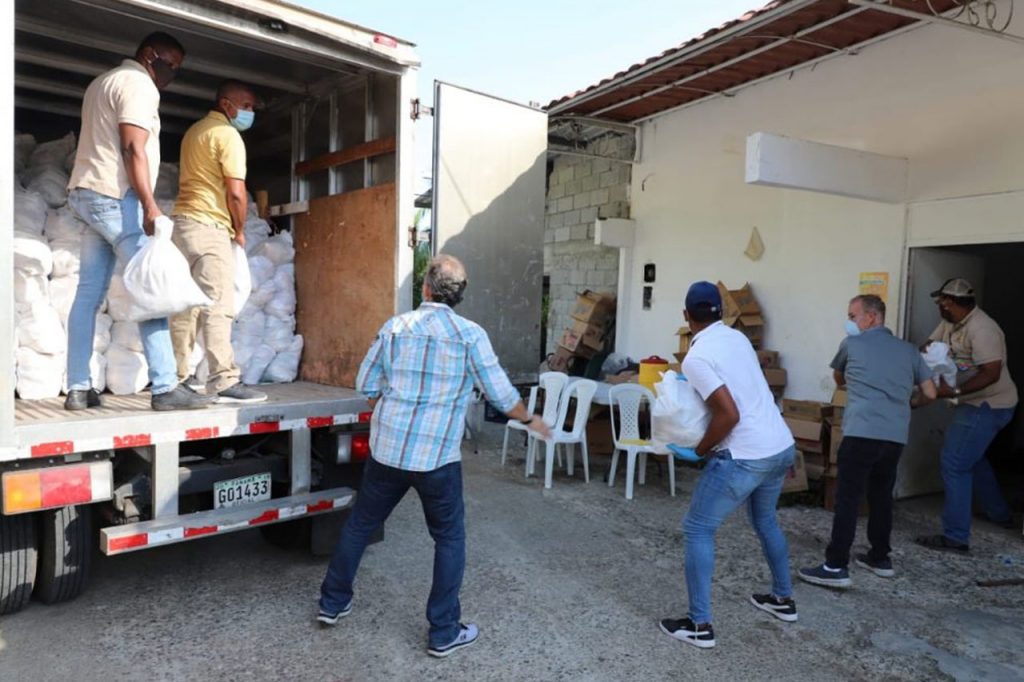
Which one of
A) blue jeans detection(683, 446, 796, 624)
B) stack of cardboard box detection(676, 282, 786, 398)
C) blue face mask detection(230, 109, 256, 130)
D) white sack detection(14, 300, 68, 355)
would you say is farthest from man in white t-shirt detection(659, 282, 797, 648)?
stack of cardboard box detection(676, 282, 786, 398)

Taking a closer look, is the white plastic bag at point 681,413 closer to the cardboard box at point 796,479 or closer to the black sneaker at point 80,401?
the black sneaker at point 80,401

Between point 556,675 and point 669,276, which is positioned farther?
point 669,276

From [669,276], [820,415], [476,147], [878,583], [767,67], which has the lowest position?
[878,583]

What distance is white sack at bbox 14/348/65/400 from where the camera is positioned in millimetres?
3307

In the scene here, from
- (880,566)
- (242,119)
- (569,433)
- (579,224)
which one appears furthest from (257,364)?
(579,224)

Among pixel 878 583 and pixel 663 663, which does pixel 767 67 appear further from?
pixel 663 663

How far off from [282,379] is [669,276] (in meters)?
4.99

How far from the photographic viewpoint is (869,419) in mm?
3871

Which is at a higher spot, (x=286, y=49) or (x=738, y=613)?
(x=286, y=49)

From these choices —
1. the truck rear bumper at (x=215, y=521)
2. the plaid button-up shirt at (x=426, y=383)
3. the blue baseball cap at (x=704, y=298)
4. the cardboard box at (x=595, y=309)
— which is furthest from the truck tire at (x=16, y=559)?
the cardboard box at (x=595, y=309)

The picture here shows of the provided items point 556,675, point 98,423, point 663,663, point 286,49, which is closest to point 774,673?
point 663,663

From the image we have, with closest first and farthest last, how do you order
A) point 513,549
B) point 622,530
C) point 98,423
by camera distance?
point 98,423, point 513,549, point 622,530

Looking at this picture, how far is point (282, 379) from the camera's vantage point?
4.33m

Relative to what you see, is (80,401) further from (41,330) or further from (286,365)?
(286,365)
